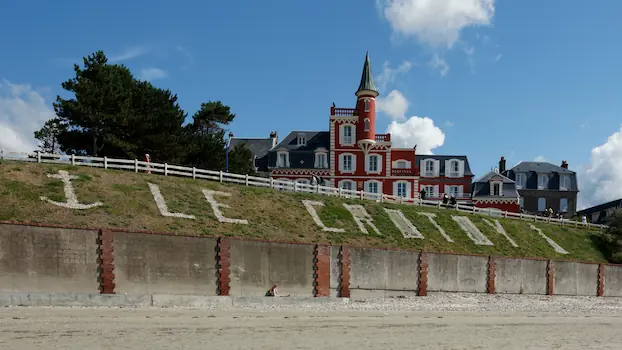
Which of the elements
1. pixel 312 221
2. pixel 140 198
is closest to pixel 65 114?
pixel 140 198

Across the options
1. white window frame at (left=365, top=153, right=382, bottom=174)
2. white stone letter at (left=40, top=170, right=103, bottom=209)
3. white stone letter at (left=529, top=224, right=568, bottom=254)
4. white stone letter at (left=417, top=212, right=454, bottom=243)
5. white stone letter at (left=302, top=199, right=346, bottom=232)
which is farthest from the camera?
white window frame at (left=365, top=153, right=382, bottom=174)

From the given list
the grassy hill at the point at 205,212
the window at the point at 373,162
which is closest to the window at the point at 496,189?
the window at the point at 373,162

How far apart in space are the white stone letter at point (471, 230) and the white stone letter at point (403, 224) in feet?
17.6

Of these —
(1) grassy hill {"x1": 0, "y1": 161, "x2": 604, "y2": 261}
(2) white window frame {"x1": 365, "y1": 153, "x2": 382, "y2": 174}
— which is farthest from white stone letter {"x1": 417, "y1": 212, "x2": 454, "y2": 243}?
(2) white window frame {"x1": 365, "y1": 153, "x2": 382, "y2": 174}

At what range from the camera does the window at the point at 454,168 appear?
225ft

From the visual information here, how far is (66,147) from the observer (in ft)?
163

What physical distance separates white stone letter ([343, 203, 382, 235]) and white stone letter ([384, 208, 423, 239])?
2214 mm

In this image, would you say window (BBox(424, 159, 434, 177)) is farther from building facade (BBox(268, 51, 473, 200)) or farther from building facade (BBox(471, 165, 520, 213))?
building facade (BBox(471, 165, 520, 213))

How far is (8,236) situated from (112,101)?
30.0 m

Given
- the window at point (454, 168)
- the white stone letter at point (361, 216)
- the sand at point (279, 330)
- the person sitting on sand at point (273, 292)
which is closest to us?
the sand at point (279, 330)

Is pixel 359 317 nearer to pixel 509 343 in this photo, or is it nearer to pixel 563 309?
pixel 509 343

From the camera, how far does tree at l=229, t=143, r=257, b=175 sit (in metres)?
58.5

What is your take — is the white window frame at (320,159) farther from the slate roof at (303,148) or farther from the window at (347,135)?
the window at (347,135)

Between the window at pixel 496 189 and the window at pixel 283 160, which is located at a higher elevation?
the window at pixel 283 160
